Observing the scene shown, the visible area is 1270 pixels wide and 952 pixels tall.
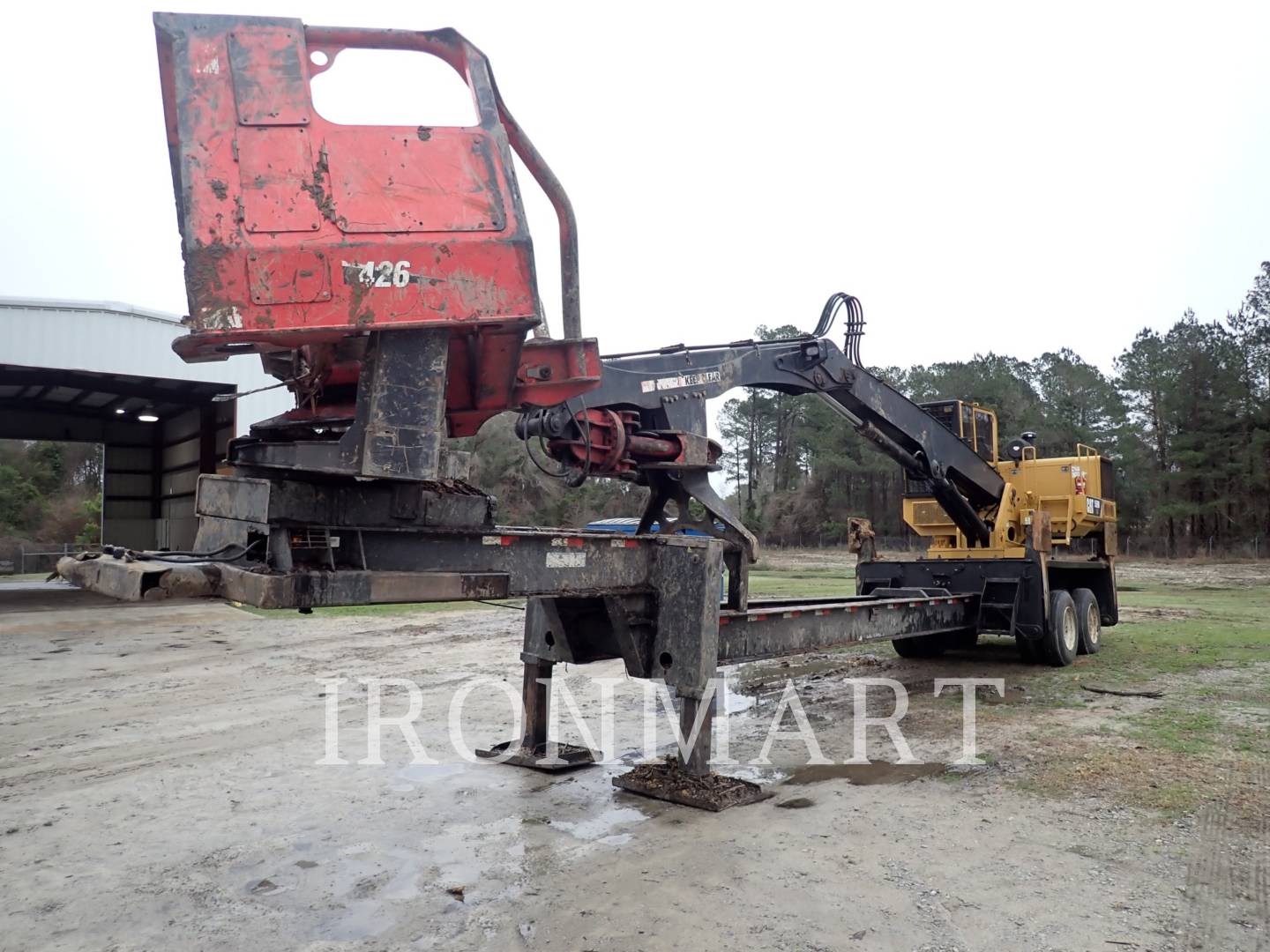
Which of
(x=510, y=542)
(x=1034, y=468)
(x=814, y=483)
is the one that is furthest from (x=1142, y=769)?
(x=814, y=483)

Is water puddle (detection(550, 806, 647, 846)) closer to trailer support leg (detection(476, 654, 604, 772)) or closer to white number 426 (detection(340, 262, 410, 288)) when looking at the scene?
trailer support leg (detection(476, 654, 604, 772))

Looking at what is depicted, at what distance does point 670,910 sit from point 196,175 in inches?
146

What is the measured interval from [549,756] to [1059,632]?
649 cm

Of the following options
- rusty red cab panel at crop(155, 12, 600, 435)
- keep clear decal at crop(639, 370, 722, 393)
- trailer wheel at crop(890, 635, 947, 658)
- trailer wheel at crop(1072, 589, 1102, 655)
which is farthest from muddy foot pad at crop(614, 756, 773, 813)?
trailer wheel at crop(1072, 589, 1102, 655)

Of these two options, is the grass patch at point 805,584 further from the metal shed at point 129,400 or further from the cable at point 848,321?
the metal shed at point 129,400

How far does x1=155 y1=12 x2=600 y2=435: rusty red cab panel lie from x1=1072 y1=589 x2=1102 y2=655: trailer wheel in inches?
380

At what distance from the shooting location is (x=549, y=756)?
268 inches

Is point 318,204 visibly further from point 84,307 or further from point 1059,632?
point 84,307

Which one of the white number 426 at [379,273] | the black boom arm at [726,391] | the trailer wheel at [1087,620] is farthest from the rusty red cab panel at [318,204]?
the trailer wheel at [1087,620]

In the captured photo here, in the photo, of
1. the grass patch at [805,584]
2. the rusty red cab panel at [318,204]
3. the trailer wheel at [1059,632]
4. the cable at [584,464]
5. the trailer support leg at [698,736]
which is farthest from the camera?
the grass patch at [805,584]

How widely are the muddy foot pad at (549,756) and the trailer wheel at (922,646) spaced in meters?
5.89

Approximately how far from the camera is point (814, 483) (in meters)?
58.8

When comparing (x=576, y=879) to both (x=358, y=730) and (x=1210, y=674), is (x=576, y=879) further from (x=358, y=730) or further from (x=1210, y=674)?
(x=1210, y=674)

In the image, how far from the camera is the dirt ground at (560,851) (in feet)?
13.2
